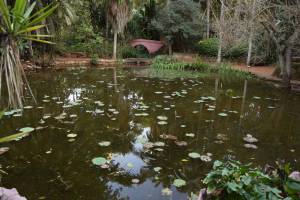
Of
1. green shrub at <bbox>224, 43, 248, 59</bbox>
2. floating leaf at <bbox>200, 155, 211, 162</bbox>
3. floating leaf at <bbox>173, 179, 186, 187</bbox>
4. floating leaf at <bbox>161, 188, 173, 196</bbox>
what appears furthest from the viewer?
green shrub at <bbox>224, 43, 248, 59</bbox>

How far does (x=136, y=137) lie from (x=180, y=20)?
38.0 feet

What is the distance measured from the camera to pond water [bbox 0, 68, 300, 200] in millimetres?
2945

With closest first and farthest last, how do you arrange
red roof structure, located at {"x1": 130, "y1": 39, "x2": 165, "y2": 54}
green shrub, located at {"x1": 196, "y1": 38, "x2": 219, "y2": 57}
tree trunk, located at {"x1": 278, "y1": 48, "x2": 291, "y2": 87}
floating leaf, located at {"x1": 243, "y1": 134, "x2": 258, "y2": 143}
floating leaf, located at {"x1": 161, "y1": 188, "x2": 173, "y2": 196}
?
floating leaf, located at {"x1": 161, "y1": 188, "x2": 173, "y2": 196}
floating leaf, located at {"x1": 243, "y1": 134, "x2": 258, "y2": 143}
tree trunk, located at {"x1": 278, "y1": 48, "x2": 291, "y2": 87}
green shrub, located at {"x1": 196, "y1": 38, "x2": 219, "y2": 57}
red roof structure, located at {"x1": 130, "y1": 39, "x2": 165, "y2": 54}

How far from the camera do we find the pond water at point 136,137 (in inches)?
116

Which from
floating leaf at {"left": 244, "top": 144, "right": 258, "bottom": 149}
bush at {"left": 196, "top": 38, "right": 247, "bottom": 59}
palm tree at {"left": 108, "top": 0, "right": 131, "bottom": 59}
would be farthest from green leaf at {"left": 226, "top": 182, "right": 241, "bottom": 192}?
bush at {"left": 196, "top": 38, "right": 247, "bottom": 59}

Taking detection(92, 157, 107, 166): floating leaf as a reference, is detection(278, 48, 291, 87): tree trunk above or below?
above

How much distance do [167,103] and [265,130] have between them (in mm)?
2151

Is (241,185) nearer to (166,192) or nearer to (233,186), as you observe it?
(233,186)

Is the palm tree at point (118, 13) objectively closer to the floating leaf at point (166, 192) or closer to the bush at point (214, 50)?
the bush at point (214, 50)

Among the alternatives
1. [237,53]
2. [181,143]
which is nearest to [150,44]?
[237,53]

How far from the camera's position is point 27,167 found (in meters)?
3.20

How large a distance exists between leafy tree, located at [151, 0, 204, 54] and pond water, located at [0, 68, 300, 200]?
7.75 metres

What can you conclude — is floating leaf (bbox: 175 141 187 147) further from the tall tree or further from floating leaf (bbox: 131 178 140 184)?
the tall tree

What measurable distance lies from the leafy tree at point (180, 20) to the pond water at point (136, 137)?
25.4ft
